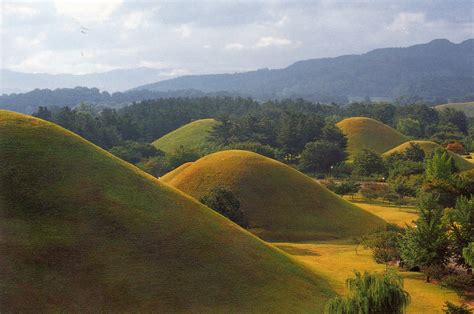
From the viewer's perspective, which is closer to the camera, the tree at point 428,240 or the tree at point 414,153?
the tree at point 428,240

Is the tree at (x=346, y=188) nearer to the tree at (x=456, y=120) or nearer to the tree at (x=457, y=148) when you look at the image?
the tree at (x=457, y=148)

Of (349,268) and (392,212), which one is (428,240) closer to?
(349,268)

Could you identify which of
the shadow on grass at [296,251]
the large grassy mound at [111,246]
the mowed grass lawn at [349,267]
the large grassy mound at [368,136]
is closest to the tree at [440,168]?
the mowed grass lawn at [349,267]

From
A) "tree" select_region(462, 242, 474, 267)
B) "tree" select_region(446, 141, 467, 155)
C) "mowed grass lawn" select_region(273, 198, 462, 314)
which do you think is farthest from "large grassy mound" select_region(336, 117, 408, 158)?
"tree" select_region(462, 242, 474, 267)

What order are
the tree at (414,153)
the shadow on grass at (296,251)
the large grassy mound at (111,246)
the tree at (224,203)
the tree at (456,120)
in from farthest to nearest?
the tree at (456,120), the tree at (414,153), the tree at (224,203), the shadow on grass at (296,251), the large grassy mound at (111,246)

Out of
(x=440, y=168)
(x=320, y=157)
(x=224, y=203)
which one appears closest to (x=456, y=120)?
(x=320, y=157)

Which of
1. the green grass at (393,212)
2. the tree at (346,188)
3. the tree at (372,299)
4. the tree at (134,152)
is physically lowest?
the green grass at (393,212)
